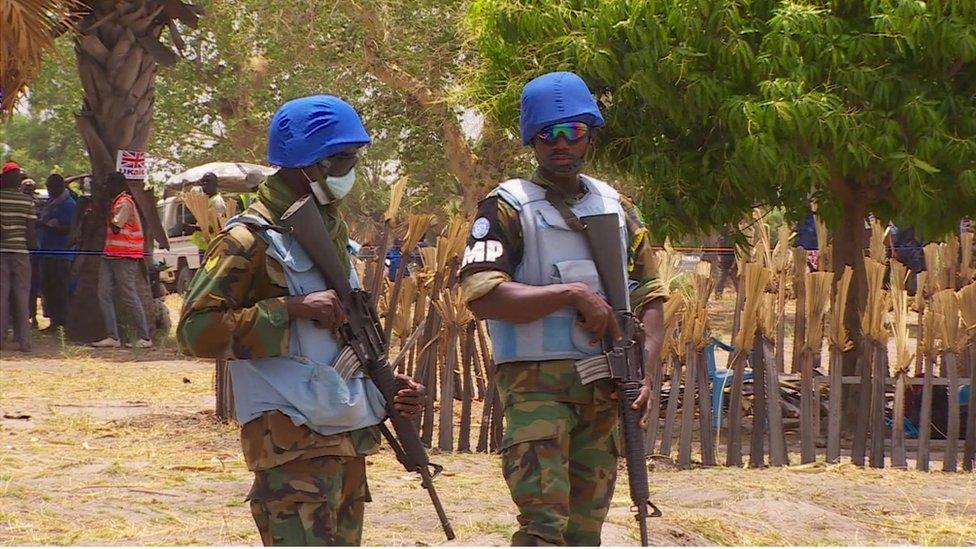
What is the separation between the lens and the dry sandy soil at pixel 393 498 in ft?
17.6

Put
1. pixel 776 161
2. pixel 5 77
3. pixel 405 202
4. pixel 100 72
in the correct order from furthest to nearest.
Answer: pixel 405 202, pixel 100 72, pixel 5 77, pixel 776 161

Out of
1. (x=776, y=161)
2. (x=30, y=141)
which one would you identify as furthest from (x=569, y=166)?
(x=30, y=141)

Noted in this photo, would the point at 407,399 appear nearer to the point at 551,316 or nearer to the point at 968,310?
the point at 551,316

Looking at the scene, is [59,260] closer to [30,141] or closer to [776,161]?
[776,161]

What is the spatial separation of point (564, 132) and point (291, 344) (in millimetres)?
953

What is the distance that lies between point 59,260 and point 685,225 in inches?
311

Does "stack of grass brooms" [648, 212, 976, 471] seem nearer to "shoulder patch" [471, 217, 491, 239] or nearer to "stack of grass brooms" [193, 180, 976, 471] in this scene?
"stack of grass brooms" [193, 180, 976, 471]

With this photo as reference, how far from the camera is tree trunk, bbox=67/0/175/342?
13.1 m

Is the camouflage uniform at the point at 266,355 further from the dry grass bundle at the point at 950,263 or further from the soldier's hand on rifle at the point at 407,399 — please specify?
the dry grass bundle at the point at 950,263

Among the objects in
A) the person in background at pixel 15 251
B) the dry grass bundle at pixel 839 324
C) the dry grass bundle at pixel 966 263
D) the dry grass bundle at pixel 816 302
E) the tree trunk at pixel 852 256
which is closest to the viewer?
the dry grass bundle at pixel 839 324

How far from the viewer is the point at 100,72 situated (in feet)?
43.6

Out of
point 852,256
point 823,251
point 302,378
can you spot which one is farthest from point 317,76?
point 302,378

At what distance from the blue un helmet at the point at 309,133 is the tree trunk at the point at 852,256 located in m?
5.59

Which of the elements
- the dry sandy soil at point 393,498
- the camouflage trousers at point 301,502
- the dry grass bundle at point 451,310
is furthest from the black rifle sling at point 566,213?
the dry grass bundle at point 451,310
